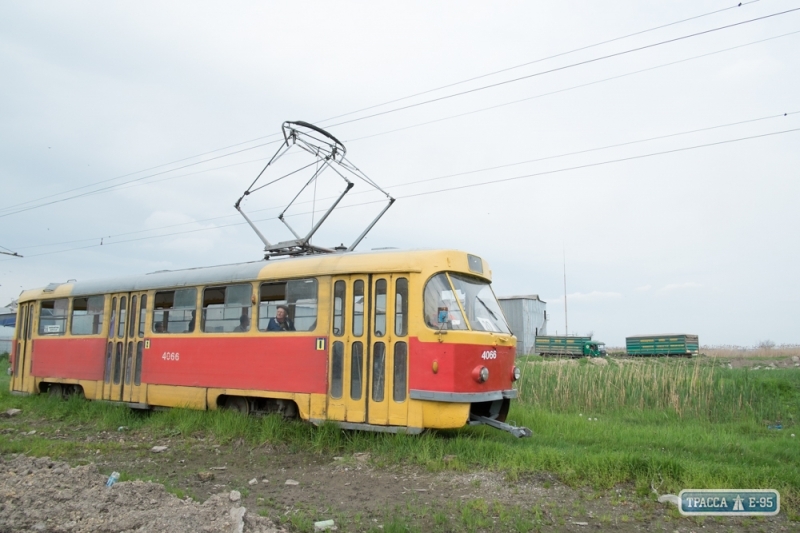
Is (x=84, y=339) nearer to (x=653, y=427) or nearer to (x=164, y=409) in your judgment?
(x=164, y=409)

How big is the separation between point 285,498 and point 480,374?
121 inches

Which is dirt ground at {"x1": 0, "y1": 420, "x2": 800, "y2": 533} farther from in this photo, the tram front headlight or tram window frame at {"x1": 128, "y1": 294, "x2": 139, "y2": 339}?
tram window frame at {"x1": 128, "y1": 294, "x2": 139, "y2": 339}

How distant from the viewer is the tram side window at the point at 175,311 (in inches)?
450

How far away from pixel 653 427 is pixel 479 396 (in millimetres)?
3965

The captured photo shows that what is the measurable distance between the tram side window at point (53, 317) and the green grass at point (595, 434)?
1.53 metres

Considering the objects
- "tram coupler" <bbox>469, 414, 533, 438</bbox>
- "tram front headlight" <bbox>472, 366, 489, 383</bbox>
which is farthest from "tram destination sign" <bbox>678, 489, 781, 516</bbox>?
"tram front headlight" <bbox>472, 366, 489, 383</bbox>

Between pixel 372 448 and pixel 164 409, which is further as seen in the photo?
pixel 164 409

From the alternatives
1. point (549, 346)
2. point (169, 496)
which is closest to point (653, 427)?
point (169, 496)

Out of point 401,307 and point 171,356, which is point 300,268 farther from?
point 171,356

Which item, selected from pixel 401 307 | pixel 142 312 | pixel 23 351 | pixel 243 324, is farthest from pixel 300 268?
pixel 23 351

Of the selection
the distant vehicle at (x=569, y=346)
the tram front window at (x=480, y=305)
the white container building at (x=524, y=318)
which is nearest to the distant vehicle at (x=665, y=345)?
the distant vehicle at (x=569, y=346)

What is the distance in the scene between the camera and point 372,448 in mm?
8352

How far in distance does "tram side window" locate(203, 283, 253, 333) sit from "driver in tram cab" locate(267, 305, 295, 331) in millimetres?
564

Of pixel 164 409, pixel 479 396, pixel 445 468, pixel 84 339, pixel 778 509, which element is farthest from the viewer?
pixel 84 339
